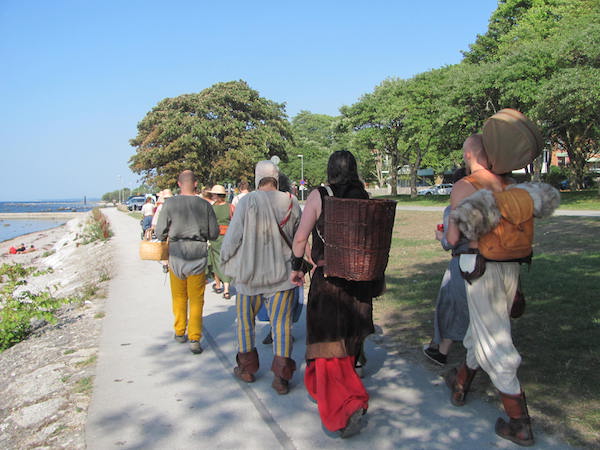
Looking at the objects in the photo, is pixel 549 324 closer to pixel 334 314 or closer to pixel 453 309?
pixel 453 309

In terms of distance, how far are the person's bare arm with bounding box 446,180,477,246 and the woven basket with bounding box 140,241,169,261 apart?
11.1 ft

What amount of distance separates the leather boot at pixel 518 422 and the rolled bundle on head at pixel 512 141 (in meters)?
1.39

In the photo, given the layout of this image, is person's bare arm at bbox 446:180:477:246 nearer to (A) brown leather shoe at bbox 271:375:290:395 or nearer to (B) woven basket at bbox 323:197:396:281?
(B) woven basket at bbox 323:197:396:281

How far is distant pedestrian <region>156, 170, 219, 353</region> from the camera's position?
17.8ft

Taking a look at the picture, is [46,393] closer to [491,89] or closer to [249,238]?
[249,238]

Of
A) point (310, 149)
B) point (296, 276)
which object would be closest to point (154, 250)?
point (296, 276)

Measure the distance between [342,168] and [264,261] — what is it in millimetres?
1112

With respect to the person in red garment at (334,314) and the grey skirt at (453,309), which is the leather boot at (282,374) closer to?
the person in red garment at (334,314)

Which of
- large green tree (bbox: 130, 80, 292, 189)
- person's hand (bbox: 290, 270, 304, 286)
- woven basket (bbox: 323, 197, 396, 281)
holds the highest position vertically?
large green tree (bbox: 130, 80, 292, 189)

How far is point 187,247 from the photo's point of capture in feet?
17.8

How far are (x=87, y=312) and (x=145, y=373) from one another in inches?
136

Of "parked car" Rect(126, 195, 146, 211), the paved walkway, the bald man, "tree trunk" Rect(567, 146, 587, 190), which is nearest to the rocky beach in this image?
the paved walkway

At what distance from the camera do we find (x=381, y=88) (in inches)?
1606

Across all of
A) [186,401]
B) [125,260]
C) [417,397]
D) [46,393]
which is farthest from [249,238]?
[125,260]
